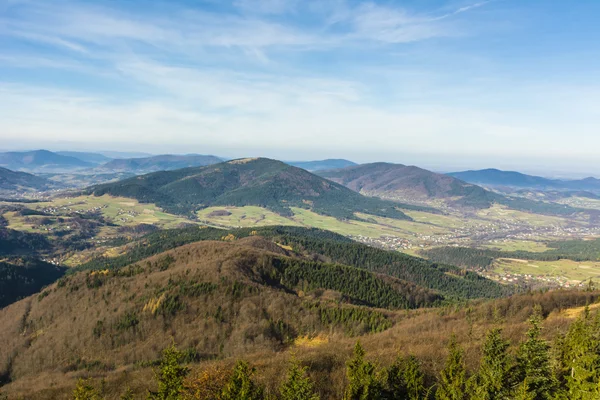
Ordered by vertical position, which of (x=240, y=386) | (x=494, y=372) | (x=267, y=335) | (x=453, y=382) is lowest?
(x=267, y=335)

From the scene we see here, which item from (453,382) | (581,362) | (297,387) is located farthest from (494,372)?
(297,387)

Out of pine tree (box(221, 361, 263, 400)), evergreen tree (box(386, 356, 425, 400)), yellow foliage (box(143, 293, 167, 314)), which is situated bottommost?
yellow foliage (box(143, 293, 167, 314))

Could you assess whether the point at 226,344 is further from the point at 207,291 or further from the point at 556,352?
the point at 556,352

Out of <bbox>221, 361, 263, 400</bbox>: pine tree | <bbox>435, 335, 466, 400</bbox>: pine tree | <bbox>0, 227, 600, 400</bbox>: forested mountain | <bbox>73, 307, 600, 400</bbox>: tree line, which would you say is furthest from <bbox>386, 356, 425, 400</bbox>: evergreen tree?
<bbox>221, 361, 263, 400</bbox>: pine tree

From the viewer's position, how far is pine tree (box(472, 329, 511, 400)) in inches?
1494

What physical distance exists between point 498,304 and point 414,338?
45423 mm

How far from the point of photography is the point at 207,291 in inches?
5349

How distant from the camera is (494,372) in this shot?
38.8m

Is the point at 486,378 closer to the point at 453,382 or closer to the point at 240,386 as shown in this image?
the point at 453,382

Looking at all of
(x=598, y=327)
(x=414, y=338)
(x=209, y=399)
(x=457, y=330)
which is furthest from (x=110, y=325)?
(x=598, y=327)

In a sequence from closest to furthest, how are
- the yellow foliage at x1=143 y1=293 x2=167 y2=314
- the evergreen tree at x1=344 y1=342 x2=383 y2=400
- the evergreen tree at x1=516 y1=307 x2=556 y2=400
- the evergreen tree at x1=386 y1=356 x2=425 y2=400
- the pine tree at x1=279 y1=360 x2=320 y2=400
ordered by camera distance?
the pine tree at x1=279 y1=360 x2=320 y2=400
the evergreen tree at x1=516 y1=307 x2=556 y2=400
the evergreen tree at x1=344 y1=342 x2=383 y2=400
the evergreen tree at x1=386 y1=356 x2=425 y2=400
the yellow foliage at x1=143 y1=293 x2=167 y2=314

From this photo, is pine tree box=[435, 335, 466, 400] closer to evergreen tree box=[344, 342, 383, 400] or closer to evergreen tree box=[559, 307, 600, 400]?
evergreen tree box=[344, 342, 383, 400]

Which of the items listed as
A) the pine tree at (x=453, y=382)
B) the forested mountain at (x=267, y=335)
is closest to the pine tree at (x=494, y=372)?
the forested mountain at (x=267, y=335)

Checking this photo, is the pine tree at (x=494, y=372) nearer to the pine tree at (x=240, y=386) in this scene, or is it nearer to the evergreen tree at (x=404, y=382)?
the evergreen tree at (x=404, y=382)
